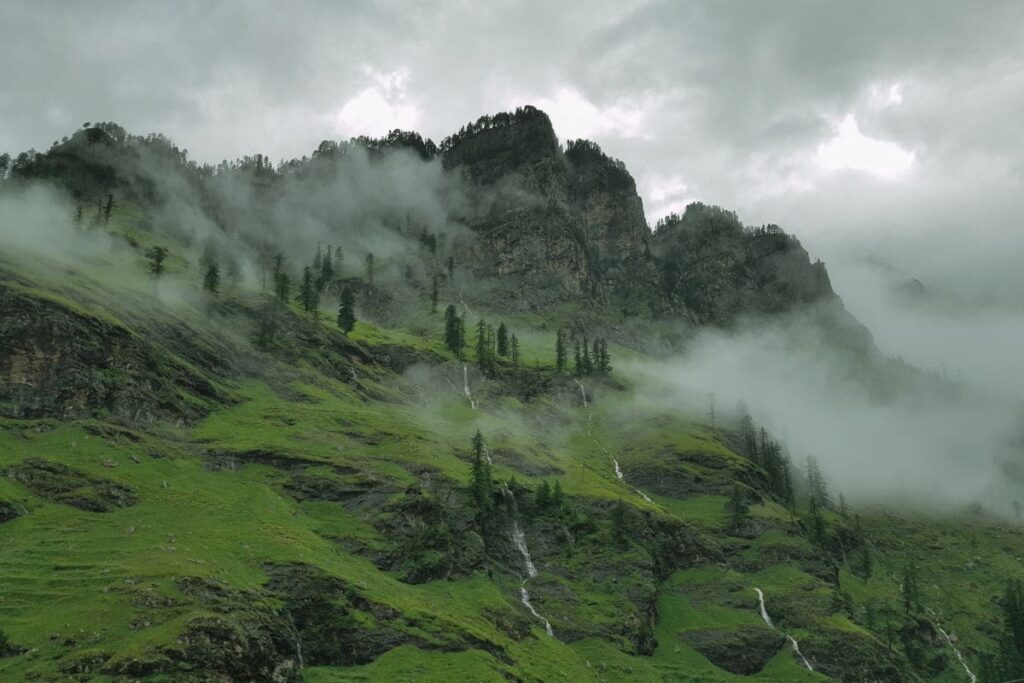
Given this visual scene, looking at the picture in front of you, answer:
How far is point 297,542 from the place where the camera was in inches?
3622

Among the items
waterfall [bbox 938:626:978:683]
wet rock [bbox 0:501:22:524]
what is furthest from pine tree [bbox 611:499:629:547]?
wet rock [bbox 0:501:22:524]

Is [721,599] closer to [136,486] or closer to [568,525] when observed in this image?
[568,525]

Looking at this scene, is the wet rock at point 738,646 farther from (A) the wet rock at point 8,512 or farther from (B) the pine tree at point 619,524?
(A) the wet rock at point 8,512

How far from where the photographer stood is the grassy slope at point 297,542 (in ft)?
222

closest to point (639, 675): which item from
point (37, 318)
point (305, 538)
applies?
point (305, 538)

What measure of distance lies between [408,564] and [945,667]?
121m

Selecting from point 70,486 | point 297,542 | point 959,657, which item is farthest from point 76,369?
point 959,657

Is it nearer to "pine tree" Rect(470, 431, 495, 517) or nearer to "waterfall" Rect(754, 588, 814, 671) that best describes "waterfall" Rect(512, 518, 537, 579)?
"pine tree" Rect(470, 431, 495, 517)

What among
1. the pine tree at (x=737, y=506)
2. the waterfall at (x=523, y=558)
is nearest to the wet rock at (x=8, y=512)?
the waterfall at (x=523, y=558)

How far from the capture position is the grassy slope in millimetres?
67562

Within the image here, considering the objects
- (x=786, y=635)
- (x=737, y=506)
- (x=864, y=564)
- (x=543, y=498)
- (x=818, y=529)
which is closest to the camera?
(x=786, y=635)

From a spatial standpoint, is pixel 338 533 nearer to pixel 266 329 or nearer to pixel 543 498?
pixel 543 498

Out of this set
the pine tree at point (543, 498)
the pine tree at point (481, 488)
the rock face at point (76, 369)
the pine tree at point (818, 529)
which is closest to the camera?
the rock face at point (76, 369)

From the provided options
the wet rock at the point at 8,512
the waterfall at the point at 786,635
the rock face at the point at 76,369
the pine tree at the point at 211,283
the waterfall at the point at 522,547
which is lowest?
the waterfall at the point at 786,635
